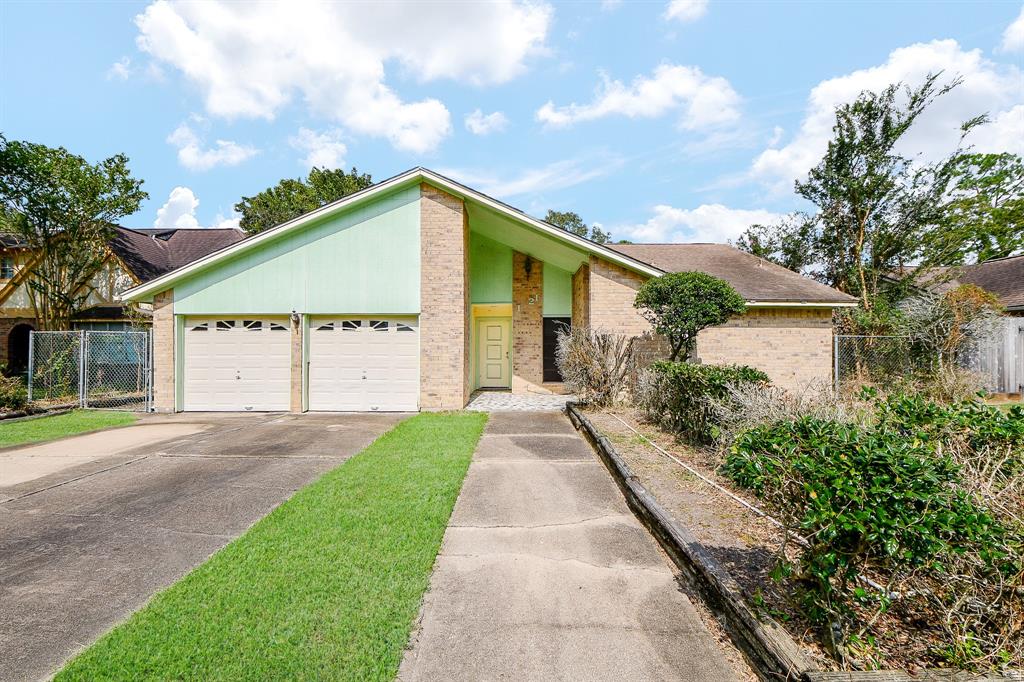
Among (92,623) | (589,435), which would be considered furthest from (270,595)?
(589,435)

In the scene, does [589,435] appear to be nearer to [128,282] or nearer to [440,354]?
[440,354]

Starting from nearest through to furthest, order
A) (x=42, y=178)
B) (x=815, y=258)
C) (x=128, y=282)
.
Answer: (x=42, y=178) < (x=128, y=282) < (x=815, y=258)

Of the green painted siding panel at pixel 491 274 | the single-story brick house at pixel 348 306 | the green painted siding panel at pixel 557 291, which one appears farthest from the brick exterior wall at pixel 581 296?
the green painted siding panel at pixel 491 274

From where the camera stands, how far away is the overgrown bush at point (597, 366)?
1073 cm

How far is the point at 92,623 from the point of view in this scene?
2.97 m

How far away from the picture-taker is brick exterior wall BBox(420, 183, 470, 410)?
1163cm

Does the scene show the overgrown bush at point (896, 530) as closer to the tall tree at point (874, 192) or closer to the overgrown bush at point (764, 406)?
the overgrown bush at point (764, 406)

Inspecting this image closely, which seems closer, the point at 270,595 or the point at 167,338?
the point at 270,595

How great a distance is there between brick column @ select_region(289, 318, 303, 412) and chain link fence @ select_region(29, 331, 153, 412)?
369cm

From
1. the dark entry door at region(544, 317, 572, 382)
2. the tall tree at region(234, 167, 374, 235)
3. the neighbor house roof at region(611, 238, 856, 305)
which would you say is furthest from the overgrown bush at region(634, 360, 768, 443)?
the tall tree at region(234, 167, 374, 235)

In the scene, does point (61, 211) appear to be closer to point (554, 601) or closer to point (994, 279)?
point (554, 601)

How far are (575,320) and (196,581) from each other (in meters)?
11.8

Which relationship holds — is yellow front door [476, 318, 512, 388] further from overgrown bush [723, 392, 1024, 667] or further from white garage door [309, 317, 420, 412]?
overgrown bush [723, 392, 1024, 667]

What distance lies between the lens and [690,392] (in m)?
7.21
